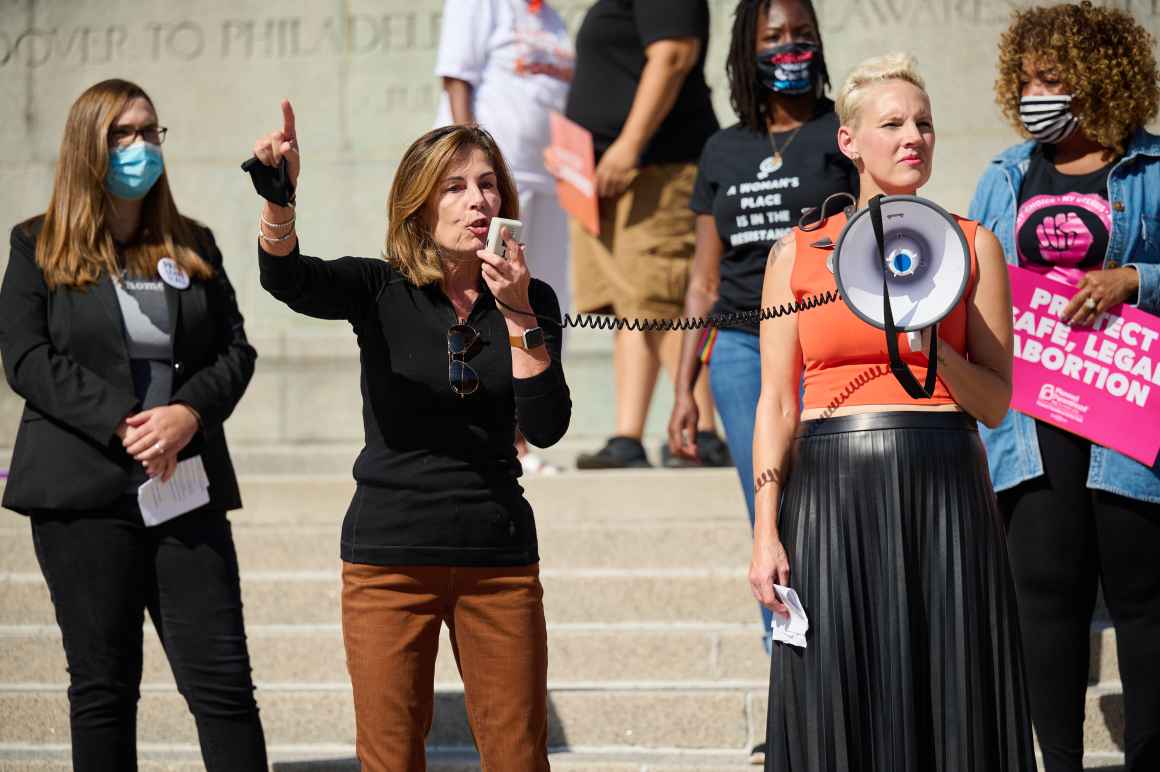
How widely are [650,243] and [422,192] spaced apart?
122 inches

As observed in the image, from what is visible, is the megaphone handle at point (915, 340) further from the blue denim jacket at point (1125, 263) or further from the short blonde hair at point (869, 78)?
the blue denim jacket at point (1125, 263)

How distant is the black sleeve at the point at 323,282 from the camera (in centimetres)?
312

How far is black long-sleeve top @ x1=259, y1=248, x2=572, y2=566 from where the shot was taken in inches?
126

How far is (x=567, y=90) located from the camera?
275 inches

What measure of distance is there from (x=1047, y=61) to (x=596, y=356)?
497 cm

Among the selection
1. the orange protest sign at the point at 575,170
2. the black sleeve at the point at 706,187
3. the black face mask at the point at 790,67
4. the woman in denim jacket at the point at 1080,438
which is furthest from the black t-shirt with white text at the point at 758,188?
the orange protest sign at the point at 575,170

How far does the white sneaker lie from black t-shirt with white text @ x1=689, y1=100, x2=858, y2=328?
71.9 inches

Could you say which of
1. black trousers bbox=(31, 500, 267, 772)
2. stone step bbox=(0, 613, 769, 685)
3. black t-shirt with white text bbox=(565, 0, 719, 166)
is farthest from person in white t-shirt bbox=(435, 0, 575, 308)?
black trousers bbox=(31, 500, 267, 772)

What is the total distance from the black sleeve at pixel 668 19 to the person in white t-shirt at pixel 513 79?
0.68 m

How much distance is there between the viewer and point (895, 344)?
2.95m

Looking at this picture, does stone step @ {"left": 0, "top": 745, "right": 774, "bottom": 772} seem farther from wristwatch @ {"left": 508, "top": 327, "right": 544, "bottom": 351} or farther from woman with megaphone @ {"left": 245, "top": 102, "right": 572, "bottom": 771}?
wristwatch @ {"left": 508, "top": 327, "right": 544, "bottom": 351}

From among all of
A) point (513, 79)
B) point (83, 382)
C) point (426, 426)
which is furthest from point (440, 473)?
point (513, 79)

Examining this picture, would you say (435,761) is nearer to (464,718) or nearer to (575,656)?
(464,718)

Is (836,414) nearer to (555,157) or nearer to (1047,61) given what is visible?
(1047,61)
